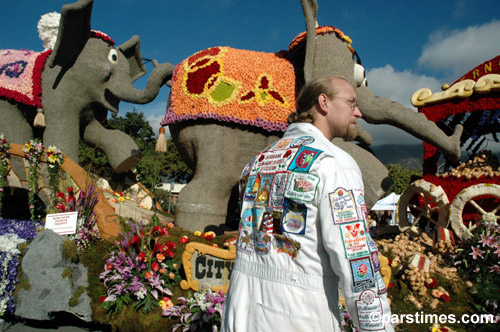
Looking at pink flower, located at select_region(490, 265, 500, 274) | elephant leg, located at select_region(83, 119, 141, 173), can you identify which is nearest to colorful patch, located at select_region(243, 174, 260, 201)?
pink flower, located at select_region(490, 265, 500, 274)

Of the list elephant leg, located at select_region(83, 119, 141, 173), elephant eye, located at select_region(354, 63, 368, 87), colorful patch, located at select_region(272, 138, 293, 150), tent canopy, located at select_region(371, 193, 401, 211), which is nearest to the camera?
colorful patch, located at select_region(272, 138, 293, 150)

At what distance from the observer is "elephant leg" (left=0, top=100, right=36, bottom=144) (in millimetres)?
5750

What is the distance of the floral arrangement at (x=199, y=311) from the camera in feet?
9.46

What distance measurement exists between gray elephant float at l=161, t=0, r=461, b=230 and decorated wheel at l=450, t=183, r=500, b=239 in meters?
1.06

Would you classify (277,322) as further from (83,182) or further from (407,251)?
(407,251)

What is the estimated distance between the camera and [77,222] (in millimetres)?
3965

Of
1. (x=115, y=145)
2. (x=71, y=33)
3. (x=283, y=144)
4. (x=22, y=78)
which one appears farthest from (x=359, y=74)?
(x=22, y=78)

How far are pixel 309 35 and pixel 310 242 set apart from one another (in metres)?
3.47

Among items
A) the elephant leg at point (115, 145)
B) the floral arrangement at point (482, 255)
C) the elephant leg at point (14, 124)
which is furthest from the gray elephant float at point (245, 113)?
the elephant leg at point (14, 124)

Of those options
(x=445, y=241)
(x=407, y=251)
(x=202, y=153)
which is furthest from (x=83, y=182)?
(x=445, y=241)

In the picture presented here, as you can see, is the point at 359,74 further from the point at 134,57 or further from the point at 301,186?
the point at 134,57

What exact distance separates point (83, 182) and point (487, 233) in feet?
16.4

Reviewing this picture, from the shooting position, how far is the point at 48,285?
10.5ft

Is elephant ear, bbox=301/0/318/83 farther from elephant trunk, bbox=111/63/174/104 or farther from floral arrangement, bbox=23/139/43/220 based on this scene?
floral arrangement, bbox=23/139/43/220
